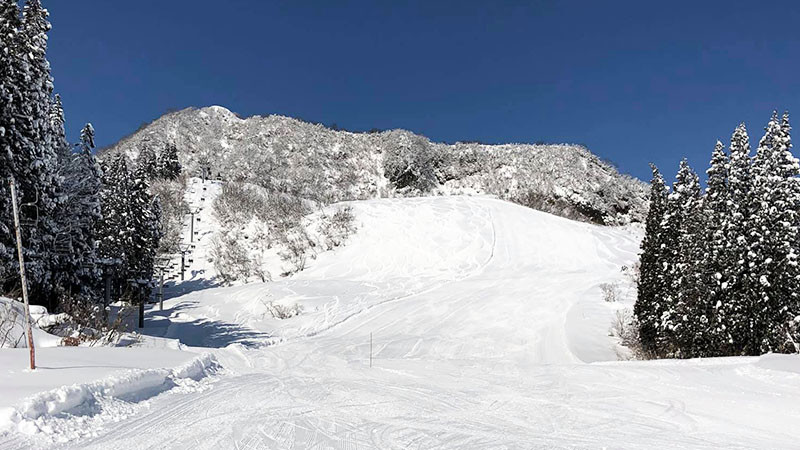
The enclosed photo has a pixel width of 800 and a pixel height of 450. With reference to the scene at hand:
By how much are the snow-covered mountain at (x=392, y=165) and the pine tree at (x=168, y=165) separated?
300 centimetres

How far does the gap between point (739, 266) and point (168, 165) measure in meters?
72.8

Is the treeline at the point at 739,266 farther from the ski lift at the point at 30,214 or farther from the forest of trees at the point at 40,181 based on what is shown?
the ski lift at the point at 30,214

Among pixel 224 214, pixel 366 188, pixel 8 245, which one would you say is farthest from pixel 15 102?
pixel 366 188

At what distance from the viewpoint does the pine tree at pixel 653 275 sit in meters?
20.2

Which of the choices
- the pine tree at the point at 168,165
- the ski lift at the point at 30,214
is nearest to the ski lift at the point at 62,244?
the ski lift at the point at 30,214

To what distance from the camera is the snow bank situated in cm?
427

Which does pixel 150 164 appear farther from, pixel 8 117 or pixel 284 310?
pixel 8 117

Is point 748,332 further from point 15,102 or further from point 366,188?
point 366,188

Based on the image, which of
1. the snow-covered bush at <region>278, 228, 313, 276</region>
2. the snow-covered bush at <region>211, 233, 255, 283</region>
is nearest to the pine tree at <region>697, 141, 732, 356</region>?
the snow-covered bush at <region>278, 228, 313, 276</region>

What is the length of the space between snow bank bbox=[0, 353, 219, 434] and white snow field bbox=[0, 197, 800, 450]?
0.25ft

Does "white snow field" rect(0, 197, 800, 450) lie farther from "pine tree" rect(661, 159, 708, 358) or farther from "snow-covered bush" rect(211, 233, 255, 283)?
"snow-covered bush" rect(211, 233, 255, 283)

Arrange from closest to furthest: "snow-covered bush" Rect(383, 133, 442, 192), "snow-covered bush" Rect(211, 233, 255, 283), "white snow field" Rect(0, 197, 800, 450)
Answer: "white snow field" Rect(0, 197, 800, 450)
"snow-covered bush" Rect(211, 233, 255, 283)
"snow-covered bush" Rect(383, 133, 442, 192)

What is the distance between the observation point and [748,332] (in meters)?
15.7

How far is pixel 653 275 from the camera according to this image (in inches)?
846
